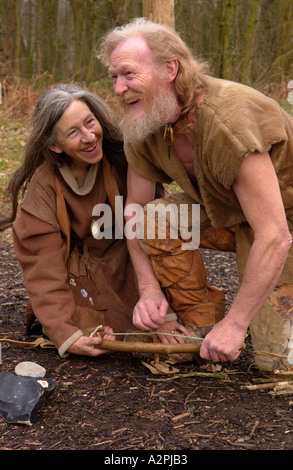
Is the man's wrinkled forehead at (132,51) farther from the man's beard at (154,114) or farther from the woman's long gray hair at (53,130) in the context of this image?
the woman's long gray hair at (53,130)

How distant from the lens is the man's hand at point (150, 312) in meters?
2.63

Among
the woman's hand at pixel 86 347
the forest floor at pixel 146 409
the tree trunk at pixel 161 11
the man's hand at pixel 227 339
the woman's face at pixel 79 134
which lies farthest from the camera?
the tree trunk at pixel 161 11

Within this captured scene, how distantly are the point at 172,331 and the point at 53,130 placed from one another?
3.82 feet

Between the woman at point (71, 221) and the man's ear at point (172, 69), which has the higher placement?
the man's ear at point (172, 69)

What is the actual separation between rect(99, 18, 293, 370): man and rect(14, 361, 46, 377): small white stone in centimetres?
49

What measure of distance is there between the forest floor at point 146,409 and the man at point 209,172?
203 mm

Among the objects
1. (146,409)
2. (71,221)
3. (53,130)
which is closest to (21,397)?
(146,409)

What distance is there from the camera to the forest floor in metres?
2.08

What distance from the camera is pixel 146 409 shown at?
2.32m

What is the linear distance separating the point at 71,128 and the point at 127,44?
1.79 ft


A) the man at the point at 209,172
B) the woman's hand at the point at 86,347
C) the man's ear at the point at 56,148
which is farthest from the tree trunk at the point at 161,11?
the woman's hand at the point at 86,347

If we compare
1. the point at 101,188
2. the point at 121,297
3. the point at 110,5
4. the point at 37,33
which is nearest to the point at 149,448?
the point at 121,297

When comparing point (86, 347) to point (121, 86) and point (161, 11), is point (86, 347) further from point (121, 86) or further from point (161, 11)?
point (161, 11)

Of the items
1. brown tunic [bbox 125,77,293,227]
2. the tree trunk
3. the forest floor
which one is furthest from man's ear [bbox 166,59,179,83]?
the tree trunk
